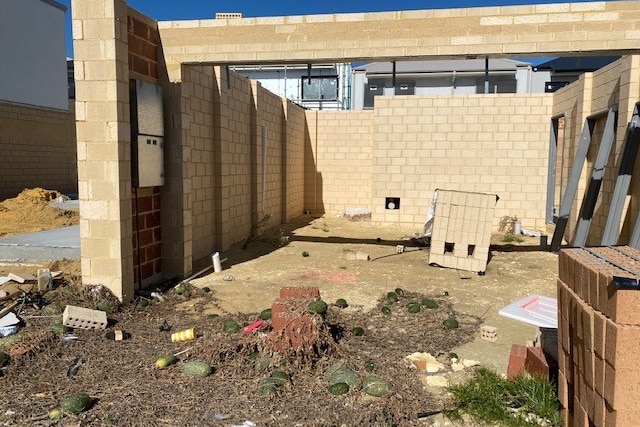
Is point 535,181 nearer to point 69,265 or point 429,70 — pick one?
point 69,265

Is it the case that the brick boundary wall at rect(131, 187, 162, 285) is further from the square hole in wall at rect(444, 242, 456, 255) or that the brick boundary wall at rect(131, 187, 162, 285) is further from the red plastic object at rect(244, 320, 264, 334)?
the square hole in wall at rect(444, 242, 456, 255)

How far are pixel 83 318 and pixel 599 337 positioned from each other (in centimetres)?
434

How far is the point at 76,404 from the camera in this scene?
10.2ft

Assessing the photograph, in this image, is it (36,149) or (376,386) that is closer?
(376,386)

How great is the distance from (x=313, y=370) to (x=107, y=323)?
2377mm

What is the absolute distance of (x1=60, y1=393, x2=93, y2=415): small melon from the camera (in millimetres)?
3100

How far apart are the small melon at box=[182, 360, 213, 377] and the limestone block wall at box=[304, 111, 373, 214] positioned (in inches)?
431

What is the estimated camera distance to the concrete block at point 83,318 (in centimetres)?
448

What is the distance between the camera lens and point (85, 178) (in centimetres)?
537

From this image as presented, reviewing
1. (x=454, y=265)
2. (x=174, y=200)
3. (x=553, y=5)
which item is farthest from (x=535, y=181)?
(x=174, y=200)

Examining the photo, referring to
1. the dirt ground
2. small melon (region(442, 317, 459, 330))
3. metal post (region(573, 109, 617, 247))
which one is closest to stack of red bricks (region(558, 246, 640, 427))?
the dirt ground

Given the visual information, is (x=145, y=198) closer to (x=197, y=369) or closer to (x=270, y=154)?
(x=197, y=369)

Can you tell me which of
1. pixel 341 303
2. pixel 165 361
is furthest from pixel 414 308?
pixel 165 361

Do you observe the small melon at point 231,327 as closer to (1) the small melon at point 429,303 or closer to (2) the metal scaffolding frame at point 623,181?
(1) the small melon at point 429,303
